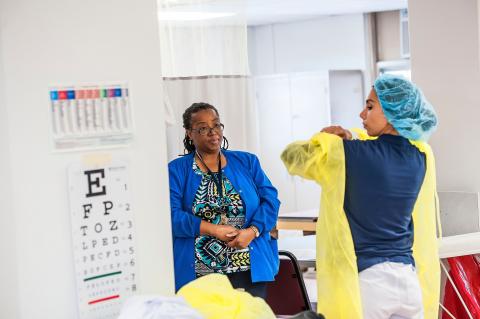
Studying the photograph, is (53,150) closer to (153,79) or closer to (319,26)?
(153,79)

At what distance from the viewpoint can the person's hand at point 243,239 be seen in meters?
2.79

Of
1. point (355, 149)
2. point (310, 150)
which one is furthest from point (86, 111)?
point (355, 149)

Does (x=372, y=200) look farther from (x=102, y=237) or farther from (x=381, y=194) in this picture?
(x=102, y=237)

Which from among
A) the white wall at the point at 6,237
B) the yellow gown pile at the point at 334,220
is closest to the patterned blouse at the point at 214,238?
the yellow gown pile at the point at 334,220

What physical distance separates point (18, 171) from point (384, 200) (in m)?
1.22

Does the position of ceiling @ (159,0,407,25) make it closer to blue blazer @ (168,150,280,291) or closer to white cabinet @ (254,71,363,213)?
white cabinet @ (254,71,363,213)

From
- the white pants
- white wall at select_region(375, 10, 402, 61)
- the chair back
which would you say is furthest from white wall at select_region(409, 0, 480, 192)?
white wall at select_region(375, 10, 402, 61)

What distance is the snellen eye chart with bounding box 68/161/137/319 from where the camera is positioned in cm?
203

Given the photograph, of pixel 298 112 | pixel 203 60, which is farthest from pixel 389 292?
pixel 298 112

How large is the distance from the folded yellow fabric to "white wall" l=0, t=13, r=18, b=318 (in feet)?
1.51

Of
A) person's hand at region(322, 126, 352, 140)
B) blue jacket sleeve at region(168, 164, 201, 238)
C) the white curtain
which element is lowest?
blue jacket sleeve at region(168, 164, 201, 238)

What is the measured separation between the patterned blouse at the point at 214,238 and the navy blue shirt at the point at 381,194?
1.65ft

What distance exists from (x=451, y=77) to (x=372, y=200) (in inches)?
54.1

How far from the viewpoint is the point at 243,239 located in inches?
111
